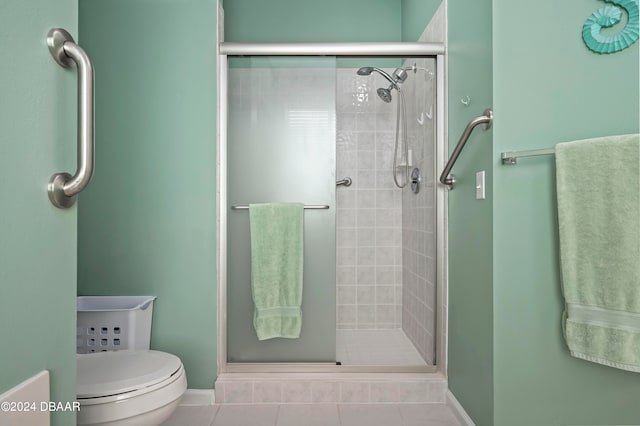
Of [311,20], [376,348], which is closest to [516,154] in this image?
[376,348]

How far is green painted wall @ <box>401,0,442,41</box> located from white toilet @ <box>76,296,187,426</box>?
83.0 inches

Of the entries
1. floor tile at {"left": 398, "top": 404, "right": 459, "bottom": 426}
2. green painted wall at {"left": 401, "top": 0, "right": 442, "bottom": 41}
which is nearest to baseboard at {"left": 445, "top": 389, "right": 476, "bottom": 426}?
floor tile at {"left": 398, "top": 404, "right": 459, "bottom": 426}

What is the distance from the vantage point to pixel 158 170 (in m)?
2.13

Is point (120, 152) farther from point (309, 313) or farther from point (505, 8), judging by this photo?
point (505, 8)

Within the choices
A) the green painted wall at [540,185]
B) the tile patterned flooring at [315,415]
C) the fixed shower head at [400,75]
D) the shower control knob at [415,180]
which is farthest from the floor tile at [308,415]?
the fixed shower head at [400,75]

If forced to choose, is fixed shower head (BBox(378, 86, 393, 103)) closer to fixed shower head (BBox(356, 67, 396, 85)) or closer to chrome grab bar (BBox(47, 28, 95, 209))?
fixed shower head (BBox(356, 67, 396, 85))

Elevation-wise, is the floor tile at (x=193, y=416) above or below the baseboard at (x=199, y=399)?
below

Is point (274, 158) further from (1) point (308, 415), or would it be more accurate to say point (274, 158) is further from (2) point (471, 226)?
(1) point (308, 415)

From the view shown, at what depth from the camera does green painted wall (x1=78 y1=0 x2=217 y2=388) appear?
6.98ft

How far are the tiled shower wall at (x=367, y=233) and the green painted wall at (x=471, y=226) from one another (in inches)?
43.8

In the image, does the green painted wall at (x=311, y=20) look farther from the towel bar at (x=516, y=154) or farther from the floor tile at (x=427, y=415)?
the floor tile at (x=427, y=415)

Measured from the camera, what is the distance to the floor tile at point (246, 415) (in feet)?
6.23

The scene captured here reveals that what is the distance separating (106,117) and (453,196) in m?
1.74

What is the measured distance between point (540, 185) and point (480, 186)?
0.68 feet
